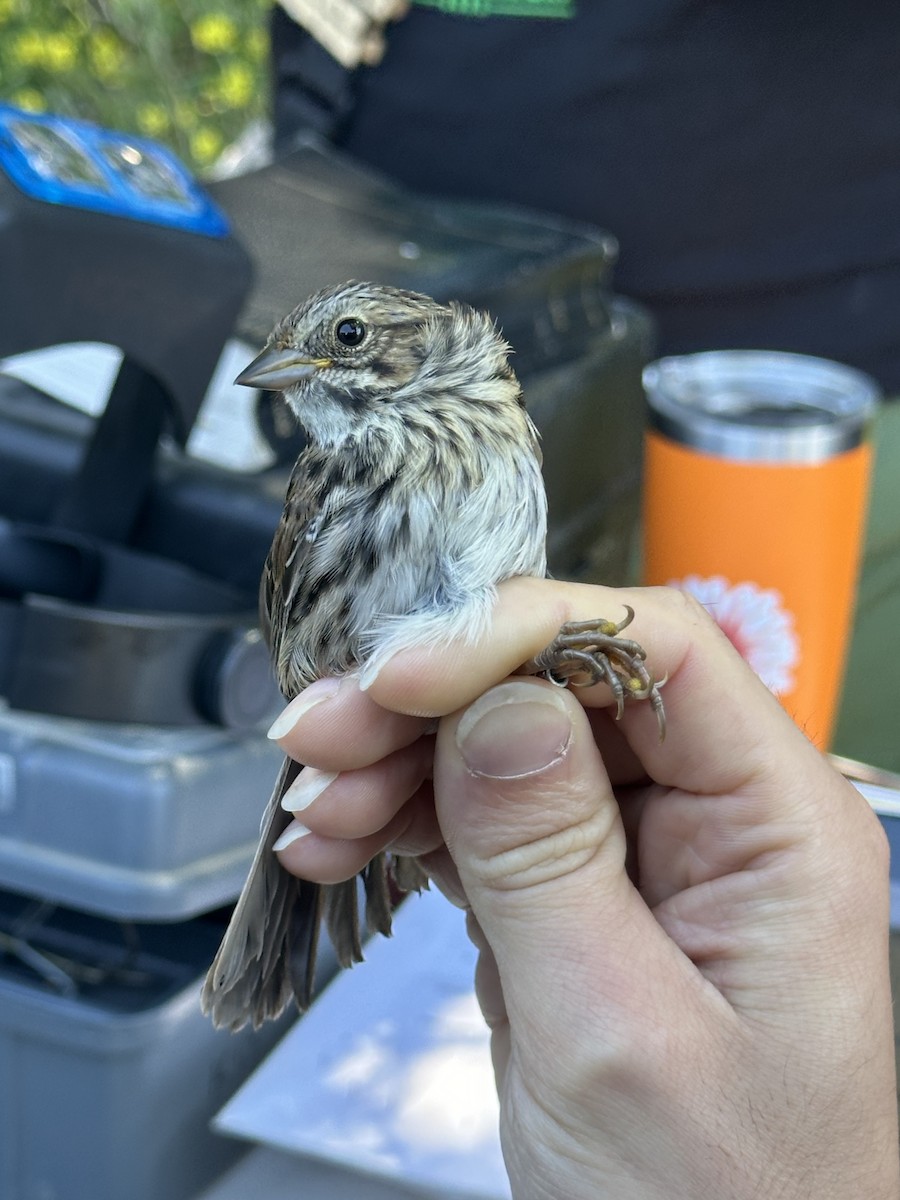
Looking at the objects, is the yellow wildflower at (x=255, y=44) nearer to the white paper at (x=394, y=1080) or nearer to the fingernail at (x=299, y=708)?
the white paper at (x=394, y=1080)

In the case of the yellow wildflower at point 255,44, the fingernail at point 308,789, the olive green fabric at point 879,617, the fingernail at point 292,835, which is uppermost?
the fingernail at point 308,789

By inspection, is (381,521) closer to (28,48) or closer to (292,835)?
(292,835)

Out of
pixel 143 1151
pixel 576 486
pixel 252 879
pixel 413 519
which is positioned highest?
pixel 413 519

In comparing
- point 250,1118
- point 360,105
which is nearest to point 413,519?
point 250,1118

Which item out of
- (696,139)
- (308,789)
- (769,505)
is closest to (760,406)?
(769,505)

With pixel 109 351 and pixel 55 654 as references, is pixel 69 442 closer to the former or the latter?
pixel 109 351

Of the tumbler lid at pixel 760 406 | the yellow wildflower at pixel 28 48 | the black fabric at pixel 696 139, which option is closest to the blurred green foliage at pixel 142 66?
the yellow wildflower at pixel 28 48
